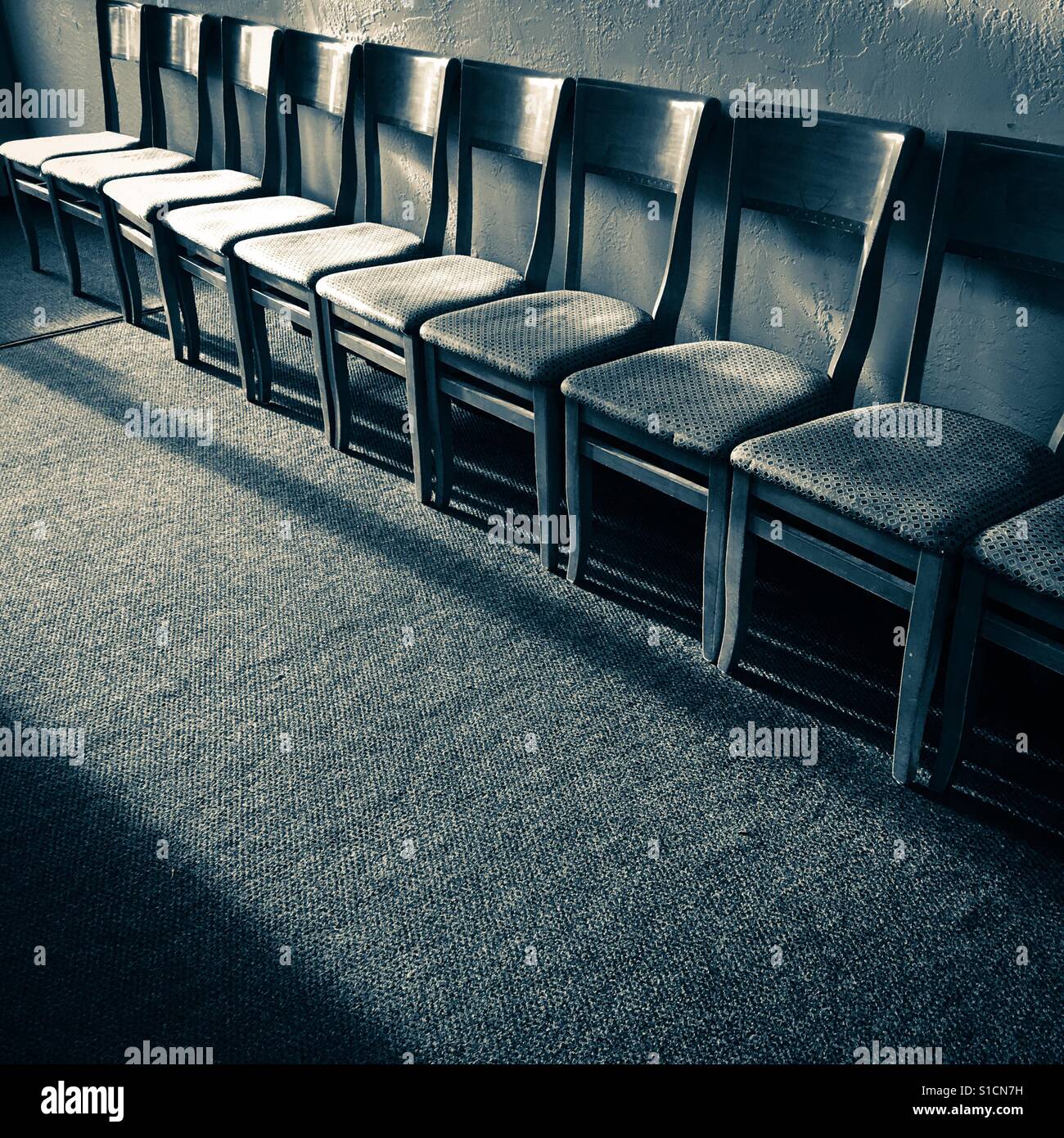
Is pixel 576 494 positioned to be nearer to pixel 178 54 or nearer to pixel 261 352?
pixel 261 352

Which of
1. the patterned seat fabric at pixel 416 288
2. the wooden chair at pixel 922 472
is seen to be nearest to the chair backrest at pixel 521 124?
the patterned seat fabric at pixel 416 288

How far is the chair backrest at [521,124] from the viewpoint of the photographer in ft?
8.11

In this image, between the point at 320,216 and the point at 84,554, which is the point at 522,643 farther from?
the point at 320,216

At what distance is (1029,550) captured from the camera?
144 cm

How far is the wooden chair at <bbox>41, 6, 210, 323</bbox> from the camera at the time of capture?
11.6ft

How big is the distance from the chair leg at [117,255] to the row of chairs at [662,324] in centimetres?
2

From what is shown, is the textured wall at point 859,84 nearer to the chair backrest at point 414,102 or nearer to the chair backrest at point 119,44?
the chair backrest at point 414,102

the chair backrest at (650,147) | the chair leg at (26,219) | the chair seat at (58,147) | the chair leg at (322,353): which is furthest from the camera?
the chair leg at (26,219)

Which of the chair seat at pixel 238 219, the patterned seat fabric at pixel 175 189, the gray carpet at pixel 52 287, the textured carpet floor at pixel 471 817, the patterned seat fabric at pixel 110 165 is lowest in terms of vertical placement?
the textured carpet floor at pixel 471 817

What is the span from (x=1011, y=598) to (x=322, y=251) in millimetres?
2021

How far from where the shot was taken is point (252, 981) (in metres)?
1.40

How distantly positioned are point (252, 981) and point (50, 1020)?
0.26m

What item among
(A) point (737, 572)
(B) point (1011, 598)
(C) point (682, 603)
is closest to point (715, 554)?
(A) point (737, 572)

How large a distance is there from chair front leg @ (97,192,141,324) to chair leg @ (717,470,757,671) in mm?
2646
